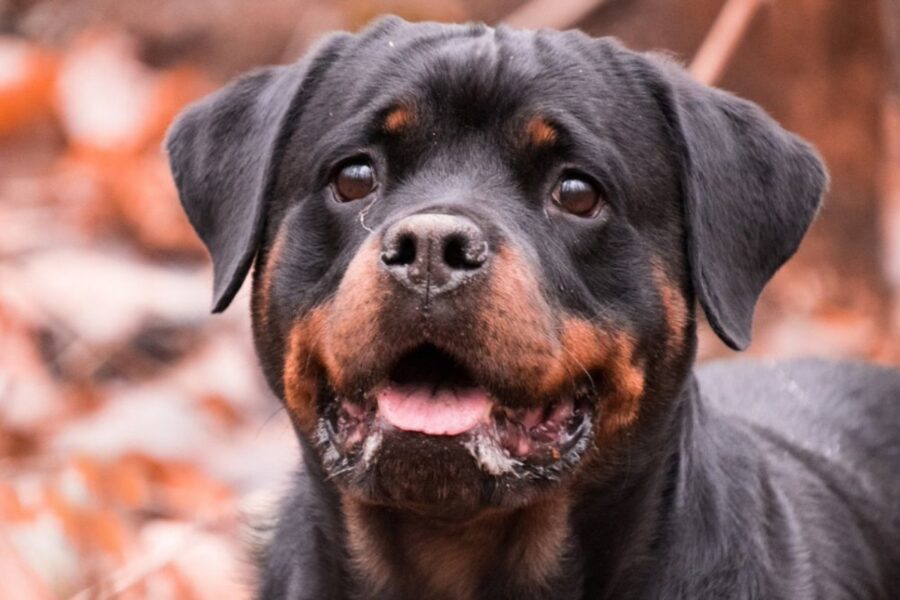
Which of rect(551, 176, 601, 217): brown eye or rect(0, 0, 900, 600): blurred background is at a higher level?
rect(551, 176, 601, 217): brown eye

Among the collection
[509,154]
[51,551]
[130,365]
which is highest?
[509,154]

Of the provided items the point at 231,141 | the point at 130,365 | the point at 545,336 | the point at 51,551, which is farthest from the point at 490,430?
the point at 130,365

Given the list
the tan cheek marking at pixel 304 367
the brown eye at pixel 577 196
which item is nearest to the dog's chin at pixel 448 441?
the tan cheek marking at pixel 304 367

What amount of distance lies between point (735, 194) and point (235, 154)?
131 centimetres

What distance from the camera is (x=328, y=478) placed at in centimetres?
407

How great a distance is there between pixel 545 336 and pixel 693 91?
95cm

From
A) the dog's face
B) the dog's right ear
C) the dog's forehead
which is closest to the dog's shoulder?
the dog's face

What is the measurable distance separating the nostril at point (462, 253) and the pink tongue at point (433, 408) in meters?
0.33

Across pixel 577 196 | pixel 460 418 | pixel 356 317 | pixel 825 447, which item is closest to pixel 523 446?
pixel 460 418

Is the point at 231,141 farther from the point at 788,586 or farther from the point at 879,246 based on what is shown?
the point at 879,246

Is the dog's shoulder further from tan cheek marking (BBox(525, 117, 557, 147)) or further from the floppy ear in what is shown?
tan cheek marking (BBox(525, 117, 557, 147))

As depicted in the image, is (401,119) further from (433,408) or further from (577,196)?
(433,408)

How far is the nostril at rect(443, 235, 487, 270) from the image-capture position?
3525 millimetres

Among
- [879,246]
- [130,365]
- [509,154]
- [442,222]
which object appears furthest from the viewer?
[879,246]
